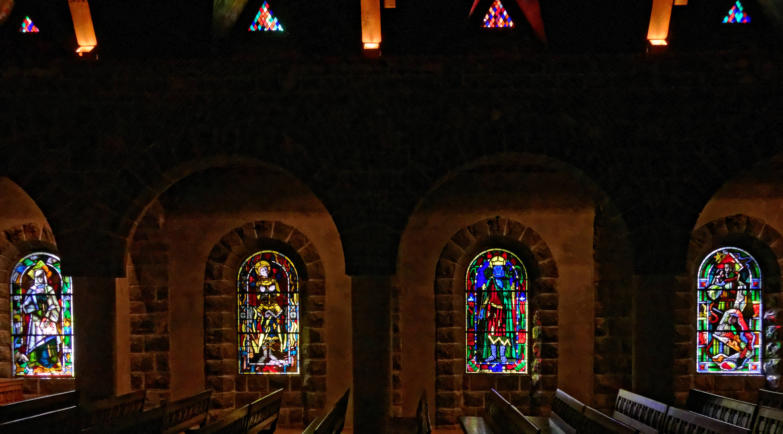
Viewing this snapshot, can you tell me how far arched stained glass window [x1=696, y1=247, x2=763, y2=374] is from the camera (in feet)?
34.6

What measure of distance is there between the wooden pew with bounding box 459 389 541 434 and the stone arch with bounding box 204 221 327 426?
303cm

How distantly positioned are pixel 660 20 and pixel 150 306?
7.28 m

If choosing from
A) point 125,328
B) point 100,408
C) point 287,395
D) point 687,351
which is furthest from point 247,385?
point 687,351

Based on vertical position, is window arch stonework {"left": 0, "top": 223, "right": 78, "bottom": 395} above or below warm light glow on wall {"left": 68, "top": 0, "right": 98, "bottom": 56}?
below

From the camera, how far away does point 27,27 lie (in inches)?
335

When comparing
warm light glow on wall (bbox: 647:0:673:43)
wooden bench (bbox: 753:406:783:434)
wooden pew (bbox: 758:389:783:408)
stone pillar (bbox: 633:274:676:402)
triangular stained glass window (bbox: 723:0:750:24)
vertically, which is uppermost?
triangular stained glass window (bbox: 723:0:750:24)

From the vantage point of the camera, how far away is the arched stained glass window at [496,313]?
34.9ft

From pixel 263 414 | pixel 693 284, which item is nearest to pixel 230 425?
pixel 263 414

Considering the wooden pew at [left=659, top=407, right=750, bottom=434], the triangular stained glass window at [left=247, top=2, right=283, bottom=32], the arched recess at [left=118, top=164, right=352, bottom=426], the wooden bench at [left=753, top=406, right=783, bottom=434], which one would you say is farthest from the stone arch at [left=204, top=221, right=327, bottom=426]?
the wooden bench at [left=753, top=406, right=783, bottom=434]

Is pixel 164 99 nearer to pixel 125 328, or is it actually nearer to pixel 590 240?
pixel 125 328

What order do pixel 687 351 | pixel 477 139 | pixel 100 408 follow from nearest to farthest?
pixel 100 408 < pixel 477 139 < pixel 687 351

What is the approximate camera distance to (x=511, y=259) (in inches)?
424

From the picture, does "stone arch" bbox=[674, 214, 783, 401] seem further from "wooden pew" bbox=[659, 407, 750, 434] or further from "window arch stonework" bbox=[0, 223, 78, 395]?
"window arch stonework" bbox=[0, 223, 78, 395]

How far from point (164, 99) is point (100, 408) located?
10.3 ft
